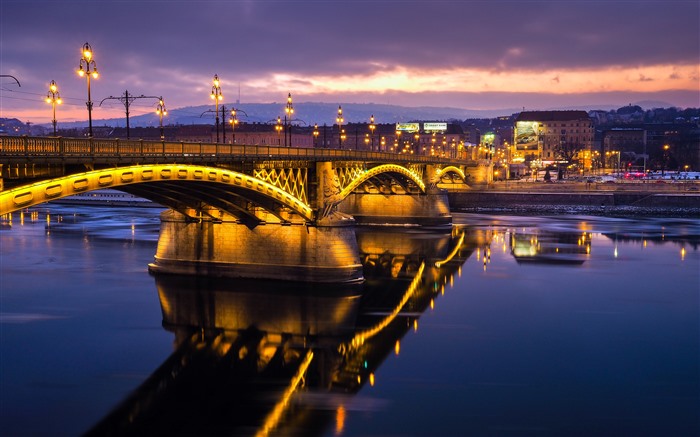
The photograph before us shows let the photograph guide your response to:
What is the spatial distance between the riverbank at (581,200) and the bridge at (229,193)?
162ft

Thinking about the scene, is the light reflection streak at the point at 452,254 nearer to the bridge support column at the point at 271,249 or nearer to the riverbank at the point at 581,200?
the bridge support column at the point at 271,249

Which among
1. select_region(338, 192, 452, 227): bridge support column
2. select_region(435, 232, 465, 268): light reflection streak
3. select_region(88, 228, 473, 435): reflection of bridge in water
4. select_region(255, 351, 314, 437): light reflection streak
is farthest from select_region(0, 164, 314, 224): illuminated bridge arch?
select_region(338, 192, 452, 227): bridge support column

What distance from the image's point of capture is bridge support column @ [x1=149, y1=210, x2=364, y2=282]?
131ft

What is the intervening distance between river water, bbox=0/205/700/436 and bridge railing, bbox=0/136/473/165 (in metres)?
7.30

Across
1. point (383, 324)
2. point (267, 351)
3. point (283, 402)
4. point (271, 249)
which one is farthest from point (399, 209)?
point (283, 402)

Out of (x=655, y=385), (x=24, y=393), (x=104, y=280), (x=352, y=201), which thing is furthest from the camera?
(x=352, y=201)

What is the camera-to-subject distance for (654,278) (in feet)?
152

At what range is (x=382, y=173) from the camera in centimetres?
7012

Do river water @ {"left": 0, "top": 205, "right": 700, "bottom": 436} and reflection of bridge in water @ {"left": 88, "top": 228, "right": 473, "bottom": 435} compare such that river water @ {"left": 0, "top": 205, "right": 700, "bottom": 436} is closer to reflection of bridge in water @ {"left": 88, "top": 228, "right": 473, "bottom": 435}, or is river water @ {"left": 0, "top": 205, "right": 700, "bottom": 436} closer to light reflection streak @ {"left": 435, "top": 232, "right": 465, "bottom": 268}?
reflection of bridge in water @ {"left": 88, "top": 228, "right": 473, "bottom": 435}

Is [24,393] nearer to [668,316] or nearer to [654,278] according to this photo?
[668,316]

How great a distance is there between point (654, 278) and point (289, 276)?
23183 millimetres

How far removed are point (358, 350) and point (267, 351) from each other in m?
3.63

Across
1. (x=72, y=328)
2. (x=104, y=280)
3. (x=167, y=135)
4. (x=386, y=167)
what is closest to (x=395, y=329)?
(x=72, y=328)

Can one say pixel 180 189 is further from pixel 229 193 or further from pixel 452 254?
pixel 452 254
